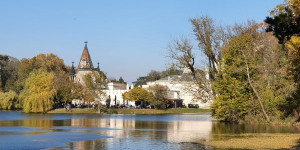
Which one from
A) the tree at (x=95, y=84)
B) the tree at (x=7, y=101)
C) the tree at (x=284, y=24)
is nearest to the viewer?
the tree at (x=284, y=24)

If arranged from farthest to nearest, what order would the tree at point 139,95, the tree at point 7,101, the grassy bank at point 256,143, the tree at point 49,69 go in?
the tree at point 139,95, the tree at point 7,101, the tree at point 49,69, the grassy bank at point 256,143

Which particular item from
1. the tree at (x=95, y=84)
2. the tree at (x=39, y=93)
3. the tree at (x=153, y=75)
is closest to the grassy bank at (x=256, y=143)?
the tree at (x=95, y=84)

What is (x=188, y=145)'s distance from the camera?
85.7 feet

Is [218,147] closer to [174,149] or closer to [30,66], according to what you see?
[174,149]

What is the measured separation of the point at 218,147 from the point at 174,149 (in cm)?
260

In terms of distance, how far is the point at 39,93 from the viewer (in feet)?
282

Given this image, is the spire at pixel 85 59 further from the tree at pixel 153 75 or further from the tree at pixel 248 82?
the tree at pixel 248 82

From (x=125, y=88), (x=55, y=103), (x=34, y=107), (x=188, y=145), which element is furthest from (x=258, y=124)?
(x=125, y=88)

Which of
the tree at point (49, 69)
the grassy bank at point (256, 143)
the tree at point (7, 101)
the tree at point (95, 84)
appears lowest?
the grassy bank at point (256, 143)

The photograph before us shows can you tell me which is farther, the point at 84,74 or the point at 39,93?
the point at 84,74

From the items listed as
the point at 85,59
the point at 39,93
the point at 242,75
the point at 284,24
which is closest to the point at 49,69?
the point at 85,59

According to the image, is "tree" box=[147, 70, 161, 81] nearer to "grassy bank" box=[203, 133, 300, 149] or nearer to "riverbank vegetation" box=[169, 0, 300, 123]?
"riverbank vegetation" box=[169, 0, 300, 123]

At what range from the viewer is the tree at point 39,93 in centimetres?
8462

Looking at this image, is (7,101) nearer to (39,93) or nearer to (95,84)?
(39,93)
